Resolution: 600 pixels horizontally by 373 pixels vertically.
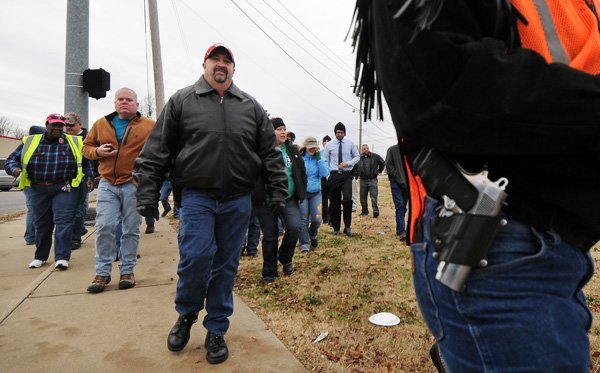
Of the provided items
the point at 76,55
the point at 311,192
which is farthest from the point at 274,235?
the point at 76,55

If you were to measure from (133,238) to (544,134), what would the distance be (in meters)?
4.35

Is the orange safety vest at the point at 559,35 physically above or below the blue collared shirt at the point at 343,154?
above

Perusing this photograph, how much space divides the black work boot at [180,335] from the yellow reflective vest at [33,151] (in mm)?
3288

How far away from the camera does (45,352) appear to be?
2836mm

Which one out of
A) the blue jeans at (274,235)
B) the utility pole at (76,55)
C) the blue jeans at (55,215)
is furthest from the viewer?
the utility pole at (76,55)

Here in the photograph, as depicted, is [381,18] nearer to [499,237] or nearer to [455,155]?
[455,155]

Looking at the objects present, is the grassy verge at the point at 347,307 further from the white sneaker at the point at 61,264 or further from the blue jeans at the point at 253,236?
the white sneaker at the point at 61,264

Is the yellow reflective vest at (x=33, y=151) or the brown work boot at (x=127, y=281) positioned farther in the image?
the yellow reflective vest at (x=33, y=151)

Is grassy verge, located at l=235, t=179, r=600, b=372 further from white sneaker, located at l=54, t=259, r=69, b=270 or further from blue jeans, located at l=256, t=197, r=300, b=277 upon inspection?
white sneaker, located at l=54, t=259, r=69, b=270

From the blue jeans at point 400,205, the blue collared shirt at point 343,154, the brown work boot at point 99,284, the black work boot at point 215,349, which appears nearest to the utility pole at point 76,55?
the brown work boot at point 99,284

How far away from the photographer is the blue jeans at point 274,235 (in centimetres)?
475

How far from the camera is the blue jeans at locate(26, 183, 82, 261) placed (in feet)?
16.9

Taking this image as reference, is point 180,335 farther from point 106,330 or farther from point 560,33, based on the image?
point 560,33

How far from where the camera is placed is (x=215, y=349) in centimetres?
273
